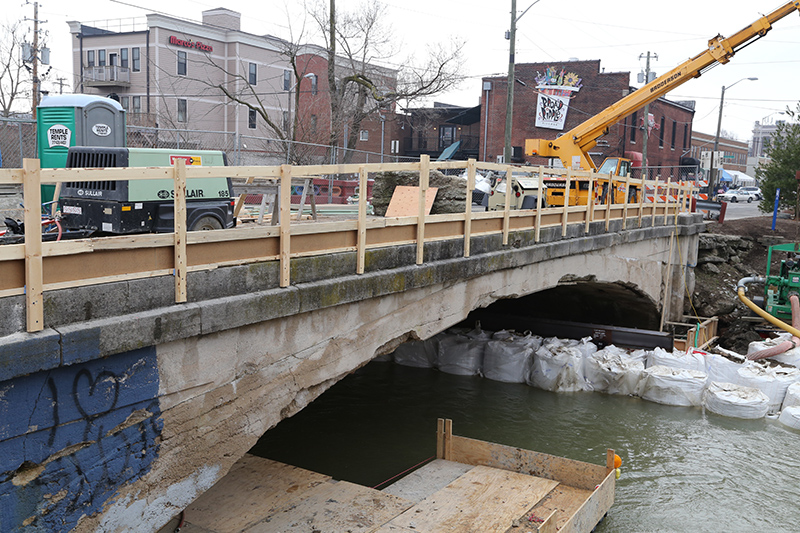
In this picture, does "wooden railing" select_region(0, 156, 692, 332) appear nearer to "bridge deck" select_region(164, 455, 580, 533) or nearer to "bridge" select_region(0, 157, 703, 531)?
"bridge" select_region(0, 157, 703, 531)

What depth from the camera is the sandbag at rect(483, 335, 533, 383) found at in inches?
A: 678

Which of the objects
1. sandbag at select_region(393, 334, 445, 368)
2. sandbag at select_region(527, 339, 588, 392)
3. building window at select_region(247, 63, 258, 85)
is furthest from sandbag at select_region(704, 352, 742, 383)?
building window at select_region(247, 63, 258, 85)

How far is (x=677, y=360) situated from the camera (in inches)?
657

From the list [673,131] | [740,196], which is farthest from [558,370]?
[740,196]

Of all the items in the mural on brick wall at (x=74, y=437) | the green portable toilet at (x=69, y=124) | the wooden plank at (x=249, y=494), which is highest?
the green portable toilet at (x=69, y=124)

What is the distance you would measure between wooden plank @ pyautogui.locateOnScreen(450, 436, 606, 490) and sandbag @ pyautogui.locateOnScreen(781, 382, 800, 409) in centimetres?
766

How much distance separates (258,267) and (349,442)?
7.14 m

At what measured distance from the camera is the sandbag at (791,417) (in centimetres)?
1421

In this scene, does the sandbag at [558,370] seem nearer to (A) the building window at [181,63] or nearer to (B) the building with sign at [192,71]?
(B) the building with sign at [192,71]

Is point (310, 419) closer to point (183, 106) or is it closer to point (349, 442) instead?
point (349, 442)

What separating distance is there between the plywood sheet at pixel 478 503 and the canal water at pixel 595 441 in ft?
4.96

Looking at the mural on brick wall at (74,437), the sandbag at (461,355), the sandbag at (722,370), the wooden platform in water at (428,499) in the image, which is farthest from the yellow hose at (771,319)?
the mural on brick wall at (74,437)

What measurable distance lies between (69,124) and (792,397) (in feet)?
53.1

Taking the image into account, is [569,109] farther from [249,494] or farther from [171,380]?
[171,380]
